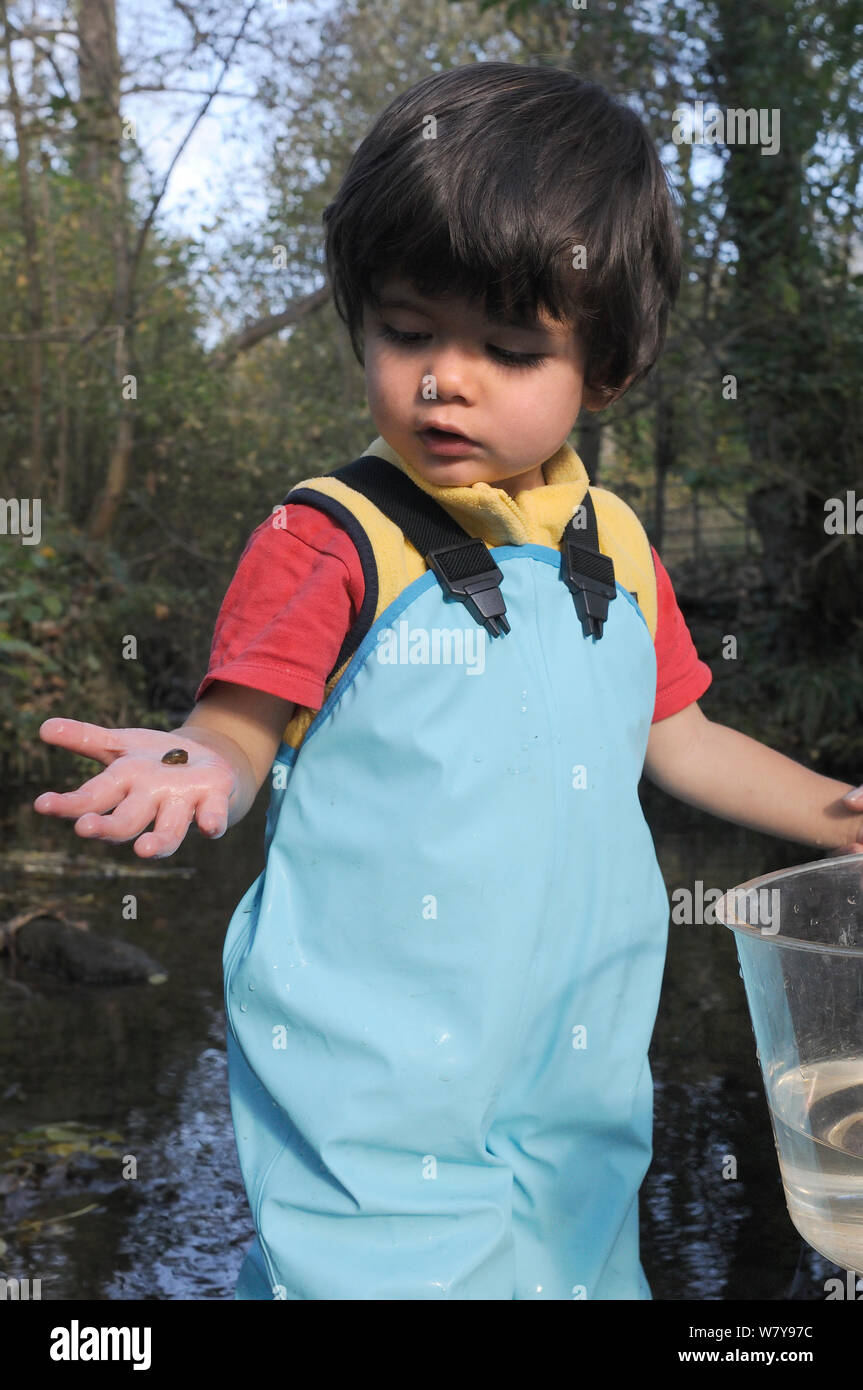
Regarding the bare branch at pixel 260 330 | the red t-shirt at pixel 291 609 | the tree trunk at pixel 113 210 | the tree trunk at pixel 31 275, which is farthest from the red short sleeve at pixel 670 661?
the bare branch at pixel 260 330

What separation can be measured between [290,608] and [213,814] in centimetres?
34

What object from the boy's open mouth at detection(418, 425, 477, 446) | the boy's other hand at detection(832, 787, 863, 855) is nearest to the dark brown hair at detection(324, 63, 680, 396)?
the boy's open mouth at detection(418, 425, 477, 446)

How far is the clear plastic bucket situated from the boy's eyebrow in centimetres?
65

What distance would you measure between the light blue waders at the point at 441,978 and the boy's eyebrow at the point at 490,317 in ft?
0.79

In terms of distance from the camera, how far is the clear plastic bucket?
1169mm

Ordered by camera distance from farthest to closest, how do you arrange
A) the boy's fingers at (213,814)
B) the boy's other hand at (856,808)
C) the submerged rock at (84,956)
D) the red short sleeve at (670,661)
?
the submerged rock at (84,956)
the red short sleeve at (670,661)
the boy's other hand at (856,808)
the boy's fingers at (213,814)

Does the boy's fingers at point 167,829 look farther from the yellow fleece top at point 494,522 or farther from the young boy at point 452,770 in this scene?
the yellow fleece top at point 494,522

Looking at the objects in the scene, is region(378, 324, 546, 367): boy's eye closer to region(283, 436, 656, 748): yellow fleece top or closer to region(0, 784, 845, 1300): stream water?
region(283, 436, 656, 748): yellow fleece top

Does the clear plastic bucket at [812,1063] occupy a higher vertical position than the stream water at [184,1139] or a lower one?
higher

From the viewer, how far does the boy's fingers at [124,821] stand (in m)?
1.17

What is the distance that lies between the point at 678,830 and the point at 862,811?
396 centimetres

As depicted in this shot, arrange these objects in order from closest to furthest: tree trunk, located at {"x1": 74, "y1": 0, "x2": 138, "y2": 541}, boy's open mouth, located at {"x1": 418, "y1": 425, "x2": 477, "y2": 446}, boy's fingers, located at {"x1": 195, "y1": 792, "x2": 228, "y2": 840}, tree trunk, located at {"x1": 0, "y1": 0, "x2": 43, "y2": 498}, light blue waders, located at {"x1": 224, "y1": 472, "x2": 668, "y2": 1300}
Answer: boy's fingers, located at {"x1": 195, "y1": 792, "x2": 228, "y2": 840}, light blue waders, located at {"x1": 224, "y1": 472, "x2": 668, "y2": 1300}, boy's open mouth, located at {"x1": 418, "y1": 425, "x2": 477, "y2": 446}, tree trunk, located at {"x1": 0, "y1": 0, "x2": 43, "y2": 498}, tree trunk, located at {"x1": 74, "y1": 0, "x2": 138, "y2": 541}

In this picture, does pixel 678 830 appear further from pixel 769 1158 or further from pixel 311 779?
pixel 311 779

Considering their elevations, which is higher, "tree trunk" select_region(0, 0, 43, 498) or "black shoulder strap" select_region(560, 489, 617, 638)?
"tree trunk" select_region(0, 0, 43, 498)
